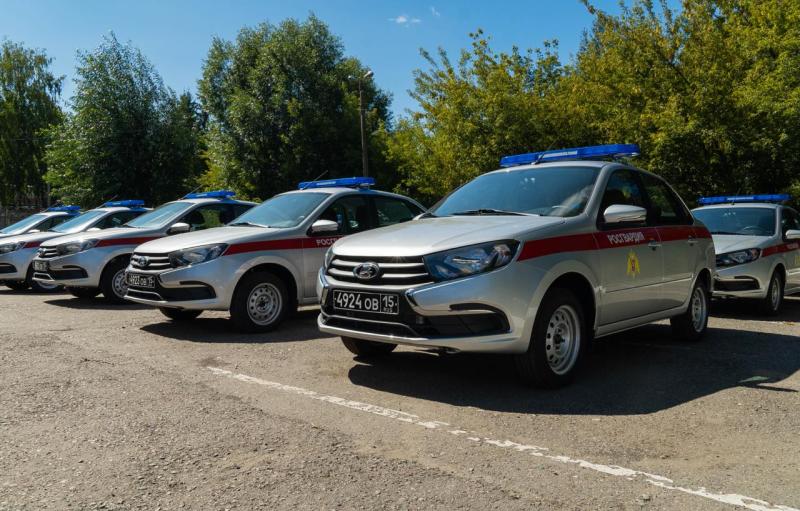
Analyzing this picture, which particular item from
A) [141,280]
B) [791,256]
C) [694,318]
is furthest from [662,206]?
[141,280]

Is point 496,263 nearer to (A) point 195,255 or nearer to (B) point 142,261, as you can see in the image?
(A) point 195,255

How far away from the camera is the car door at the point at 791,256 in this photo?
9984mm

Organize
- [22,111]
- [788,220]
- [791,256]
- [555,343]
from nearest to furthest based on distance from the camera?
[555,343]
[791,256]
[788,220]
[22,111]

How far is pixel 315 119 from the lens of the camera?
38906 millimetres

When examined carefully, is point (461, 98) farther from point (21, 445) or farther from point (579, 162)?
point (21, 445)

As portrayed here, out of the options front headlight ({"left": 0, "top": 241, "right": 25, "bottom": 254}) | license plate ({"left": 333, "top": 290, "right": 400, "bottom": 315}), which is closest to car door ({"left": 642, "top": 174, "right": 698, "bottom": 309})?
license plate ({"left": 333, "top": 290, "right": 400, "bottom": 315})

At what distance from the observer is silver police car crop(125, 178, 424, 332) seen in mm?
7574

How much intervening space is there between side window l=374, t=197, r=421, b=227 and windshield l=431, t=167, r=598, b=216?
2592 millimetres

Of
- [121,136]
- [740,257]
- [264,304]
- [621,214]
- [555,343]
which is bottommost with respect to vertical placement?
[555,343]

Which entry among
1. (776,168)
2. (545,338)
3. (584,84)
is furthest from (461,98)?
(545,338)

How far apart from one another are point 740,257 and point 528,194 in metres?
4.85

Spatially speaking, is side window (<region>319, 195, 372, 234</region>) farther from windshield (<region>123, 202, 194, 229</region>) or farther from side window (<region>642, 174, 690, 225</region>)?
side window (<region>642, 174, 690, 225</region>)

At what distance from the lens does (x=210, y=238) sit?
7.82 metres

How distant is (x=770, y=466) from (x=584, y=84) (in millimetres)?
19819
